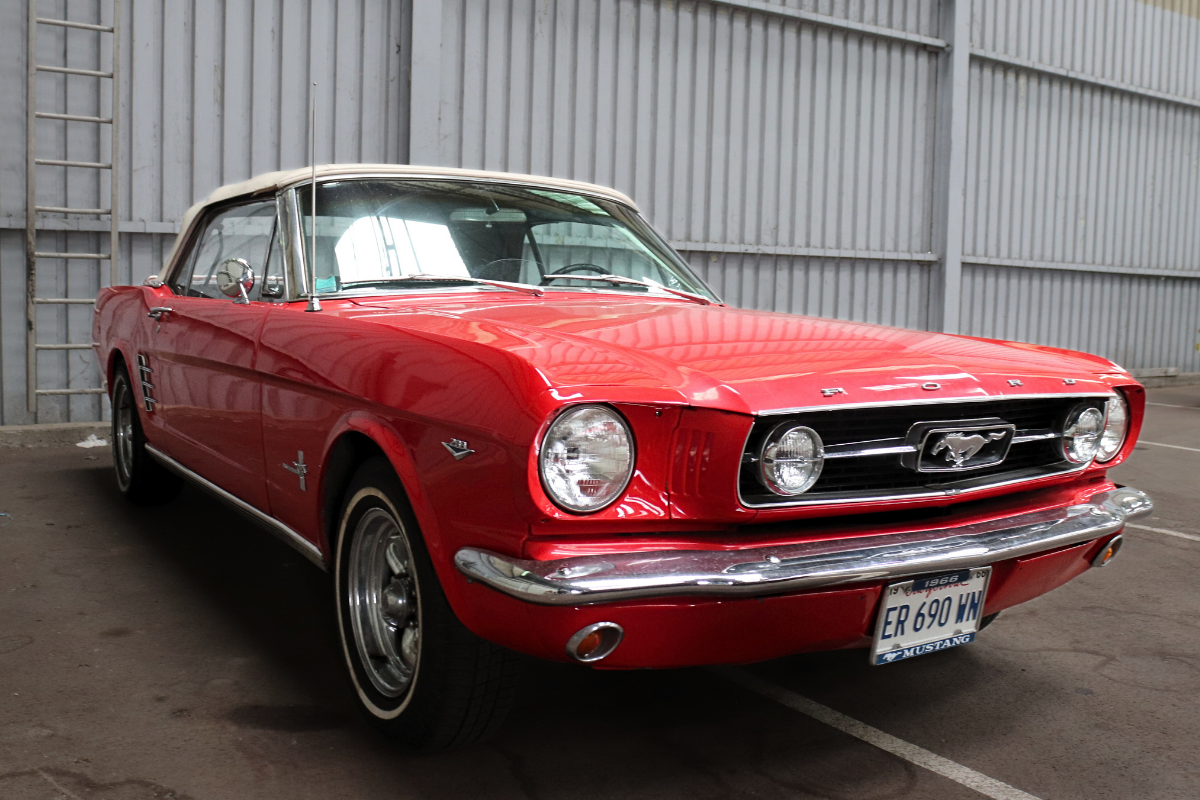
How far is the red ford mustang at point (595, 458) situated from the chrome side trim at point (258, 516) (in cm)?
2

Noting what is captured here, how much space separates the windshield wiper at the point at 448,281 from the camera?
2.89 metres

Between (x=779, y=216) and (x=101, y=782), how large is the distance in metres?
8.73

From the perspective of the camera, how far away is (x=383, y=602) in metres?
2.41

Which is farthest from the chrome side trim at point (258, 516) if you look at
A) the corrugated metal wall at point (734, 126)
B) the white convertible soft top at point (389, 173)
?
the corrugated metal wall at point (734, 126)

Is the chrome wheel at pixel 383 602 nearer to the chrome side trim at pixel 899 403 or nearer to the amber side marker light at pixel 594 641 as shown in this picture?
the amber side marker light at pixel 594 641

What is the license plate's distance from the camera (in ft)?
6.86

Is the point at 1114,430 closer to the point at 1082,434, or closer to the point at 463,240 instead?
the point at 1082,434

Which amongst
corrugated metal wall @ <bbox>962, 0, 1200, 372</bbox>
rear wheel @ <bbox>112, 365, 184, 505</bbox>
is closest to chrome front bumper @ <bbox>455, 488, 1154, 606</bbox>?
rear wheel @ <bbox>112, 365, 184, 505</bbox>

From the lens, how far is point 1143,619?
3.49 m

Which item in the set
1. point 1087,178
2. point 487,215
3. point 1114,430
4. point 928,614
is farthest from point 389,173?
point 1087,178

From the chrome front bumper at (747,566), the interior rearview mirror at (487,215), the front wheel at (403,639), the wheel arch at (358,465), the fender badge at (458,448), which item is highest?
the interior rearview mirror at (487,215)

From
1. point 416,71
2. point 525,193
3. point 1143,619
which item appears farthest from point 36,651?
point 416,71

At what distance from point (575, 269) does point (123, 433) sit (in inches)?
103

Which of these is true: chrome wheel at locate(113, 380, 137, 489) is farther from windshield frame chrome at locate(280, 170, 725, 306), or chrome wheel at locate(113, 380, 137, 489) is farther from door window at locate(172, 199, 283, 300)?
windshield frame chrome at locate(280, 170, 725, 306)
